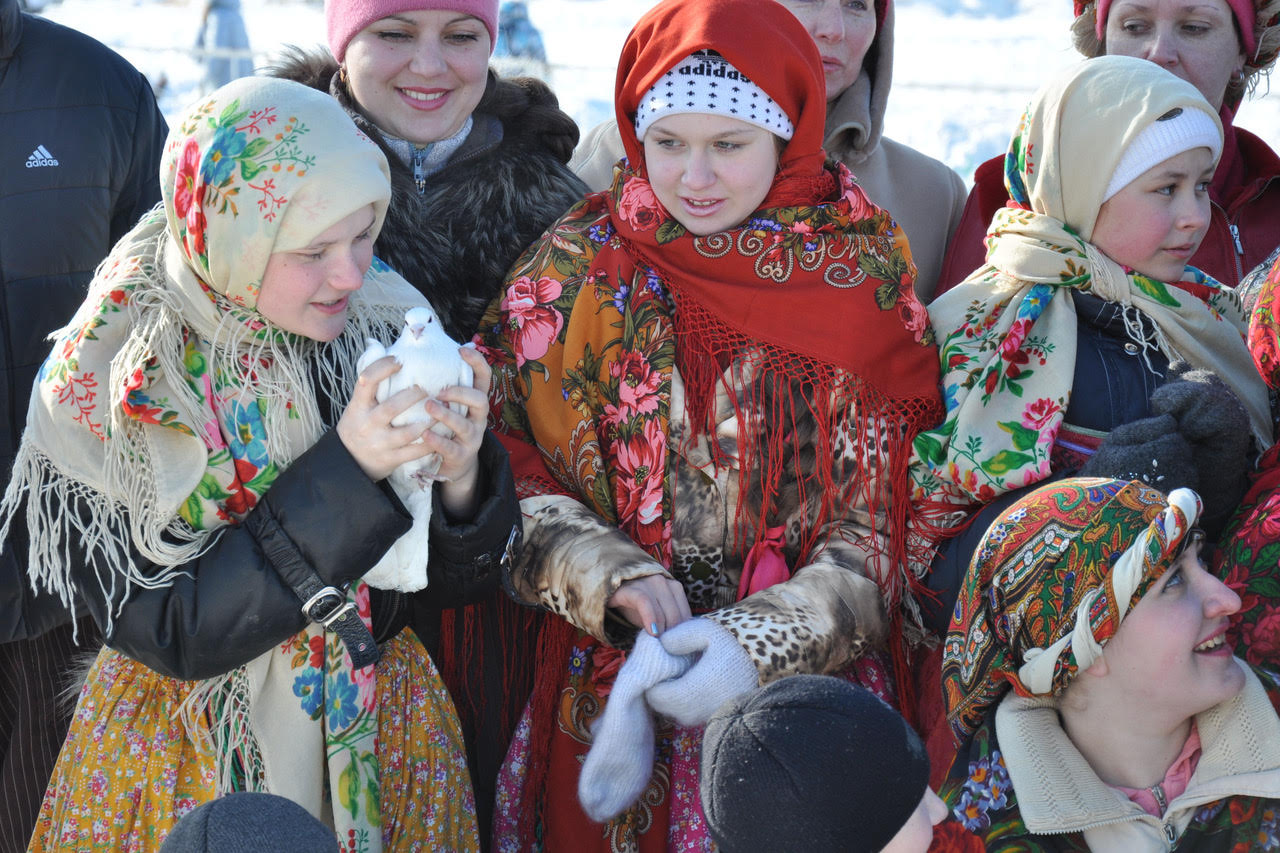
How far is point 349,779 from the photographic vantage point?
2152 mm

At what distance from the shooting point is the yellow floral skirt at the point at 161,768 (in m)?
2.09

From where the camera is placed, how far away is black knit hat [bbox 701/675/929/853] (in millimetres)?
1558

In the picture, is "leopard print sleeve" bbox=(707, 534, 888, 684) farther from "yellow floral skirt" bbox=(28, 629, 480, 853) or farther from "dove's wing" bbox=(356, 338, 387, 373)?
"dove's wing" bbox=(356, 338, 387, 373)

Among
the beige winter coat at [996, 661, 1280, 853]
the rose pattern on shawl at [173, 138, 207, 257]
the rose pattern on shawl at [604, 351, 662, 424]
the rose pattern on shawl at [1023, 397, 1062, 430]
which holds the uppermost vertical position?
the rose pattern on shawl at [173, 138, 207, 257]

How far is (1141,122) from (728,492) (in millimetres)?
1043

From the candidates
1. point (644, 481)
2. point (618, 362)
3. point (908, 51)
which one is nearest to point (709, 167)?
point (618, 362)

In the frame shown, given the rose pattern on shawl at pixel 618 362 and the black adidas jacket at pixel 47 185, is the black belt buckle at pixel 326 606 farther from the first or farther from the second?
the black adidas jacket at pixel 47 185

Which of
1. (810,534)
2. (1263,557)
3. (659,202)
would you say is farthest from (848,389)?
(1263,557)

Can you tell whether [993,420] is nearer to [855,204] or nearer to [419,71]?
[855,204]

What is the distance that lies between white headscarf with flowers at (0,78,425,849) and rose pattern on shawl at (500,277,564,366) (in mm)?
380

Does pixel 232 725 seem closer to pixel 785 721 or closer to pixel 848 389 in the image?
pixel 785 721

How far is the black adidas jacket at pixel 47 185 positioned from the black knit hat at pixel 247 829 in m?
1.20

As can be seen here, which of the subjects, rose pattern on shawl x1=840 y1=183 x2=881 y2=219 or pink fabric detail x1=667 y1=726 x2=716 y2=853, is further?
rose pattern on shawl x1=840 y1=183 x2=881 y2=219

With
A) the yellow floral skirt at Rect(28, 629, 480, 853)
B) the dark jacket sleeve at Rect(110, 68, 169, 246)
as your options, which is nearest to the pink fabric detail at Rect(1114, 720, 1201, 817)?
the yellow floral skirt at Rect(28, 629, 480, 853)
